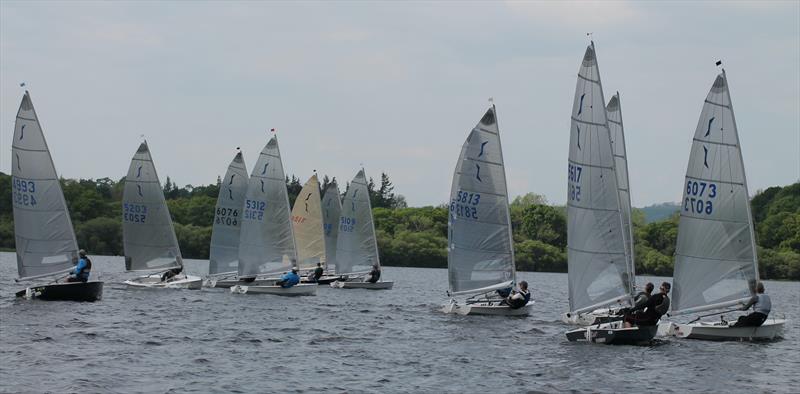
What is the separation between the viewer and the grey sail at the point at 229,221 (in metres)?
52.4

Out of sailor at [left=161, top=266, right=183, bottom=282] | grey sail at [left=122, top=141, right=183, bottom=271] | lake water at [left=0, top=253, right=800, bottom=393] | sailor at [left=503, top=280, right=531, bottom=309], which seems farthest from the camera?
grey sail at [left=122, top=141, right=183, bottom=271]

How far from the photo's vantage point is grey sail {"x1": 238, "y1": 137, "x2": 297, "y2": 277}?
1924 inches

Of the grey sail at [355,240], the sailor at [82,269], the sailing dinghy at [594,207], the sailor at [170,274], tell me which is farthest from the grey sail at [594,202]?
the grey sail at [355,240]

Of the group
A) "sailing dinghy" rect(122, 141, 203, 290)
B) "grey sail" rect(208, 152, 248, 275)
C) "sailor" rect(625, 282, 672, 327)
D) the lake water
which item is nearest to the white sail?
"grey sail" rect(208, 152, 248, 275)

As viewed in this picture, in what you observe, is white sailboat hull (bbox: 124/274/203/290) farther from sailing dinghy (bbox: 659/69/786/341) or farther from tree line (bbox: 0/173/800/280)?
tree line (bbox: 0/173/800/280)

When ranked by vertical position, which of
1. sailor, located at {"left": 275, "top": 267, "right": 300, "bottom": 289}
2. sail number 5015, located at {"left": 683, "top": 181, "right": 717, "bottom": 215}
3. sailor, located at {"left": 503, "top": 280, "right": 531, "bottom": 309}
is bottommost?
sailor, located at {"left": 503, "top": 280, "right": 531, "bottom": 309}

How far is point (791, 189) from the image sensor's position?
128750 mm

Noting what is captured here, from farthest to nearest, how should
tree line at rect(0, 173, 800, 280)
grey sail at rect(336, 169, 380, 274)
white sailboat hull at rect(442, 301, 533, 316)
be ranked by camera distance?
tree line at rect(0, 173, 800, 280) → grey sail at rect(336, 169, 380, 274) → white sailboat hull at rect(442, 301, 533, 316)

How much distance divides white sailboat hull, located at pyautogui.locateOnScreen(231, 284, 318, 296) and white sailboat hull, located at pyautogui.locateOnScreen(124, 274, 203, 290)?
2.64 meters

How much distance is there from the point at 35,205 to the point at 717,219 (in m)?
22.3

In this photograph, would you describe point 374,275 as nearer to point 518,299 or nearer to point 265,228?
point 265,228

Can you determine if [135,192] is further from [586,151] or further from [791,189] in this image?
[791,189]

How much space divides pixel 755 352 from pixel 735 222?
3.64 metres

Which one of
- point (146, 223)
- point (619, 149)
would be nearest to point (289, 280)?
point (146, 223)
